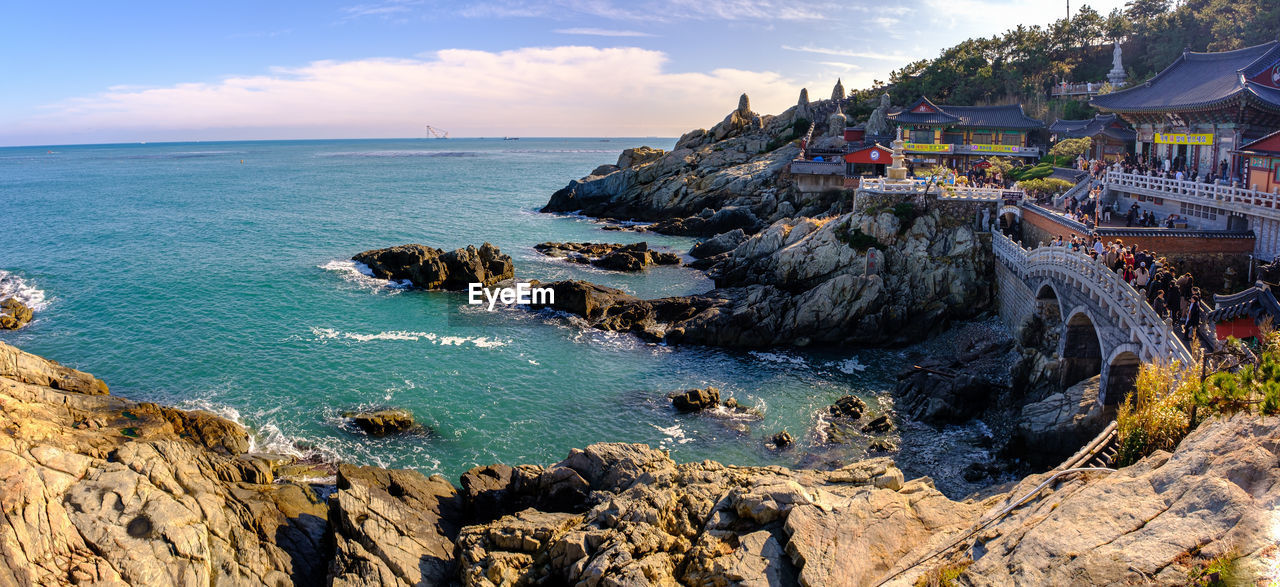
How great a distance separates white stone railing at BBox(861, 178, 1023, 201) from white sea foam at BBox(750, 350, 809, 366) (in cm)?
1372

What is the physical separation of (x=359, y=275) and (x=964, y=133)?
5305 cm

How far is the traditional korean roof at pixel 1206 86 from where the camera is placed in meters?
33.7

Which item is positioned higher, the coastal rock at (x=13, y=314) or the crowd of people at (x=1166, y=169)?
the crowd of people at (x=1166, y=169)

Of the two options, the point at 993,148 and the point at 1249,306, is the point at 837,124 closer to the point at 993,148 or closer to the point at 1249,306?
the point at 993,148

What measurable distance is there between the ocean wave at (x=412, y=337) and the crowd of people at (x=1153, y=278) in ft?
88.5

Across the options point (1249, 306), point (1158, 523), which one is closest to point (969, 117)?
point (1249, 306)

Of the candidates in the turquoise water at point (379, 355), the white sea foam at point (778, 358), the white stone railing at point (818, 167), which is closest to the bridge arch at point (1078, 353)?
the turquoise water at point (379, 355)

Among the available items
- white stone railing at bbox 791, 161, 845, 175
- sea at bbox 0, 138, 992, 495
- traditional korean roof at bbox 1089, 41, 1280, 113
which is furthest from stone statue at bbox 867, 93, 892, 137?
traditional korean roof at bbox 1089, 41, 1280, 113

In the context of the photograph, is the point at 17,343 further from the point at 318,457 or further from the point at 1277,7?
the point at 1277,7

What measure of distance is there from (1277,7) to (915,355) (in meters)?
65.9

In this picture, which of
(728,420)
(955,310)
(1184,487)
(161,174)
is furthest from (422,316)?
(161,174)

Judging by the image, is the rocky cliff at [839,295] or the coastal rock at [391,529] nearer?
the coastal rock at [391,529]

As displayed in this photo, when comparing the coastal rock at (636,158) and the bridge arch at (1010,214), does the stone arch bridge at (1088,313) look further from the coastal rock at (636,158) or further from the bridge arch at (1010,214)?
the coastal rock at (636,158)

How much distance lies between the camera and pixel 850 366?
35.6 meters
